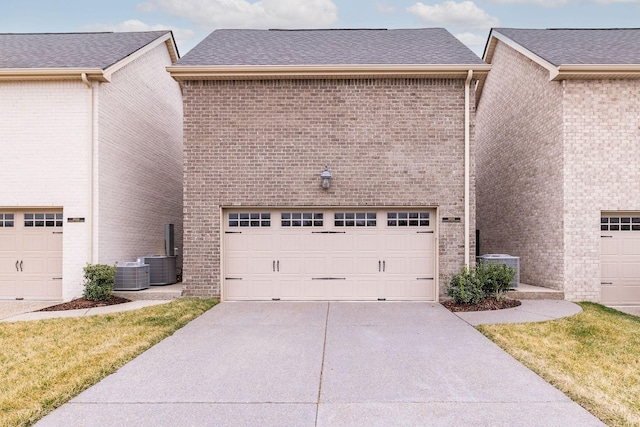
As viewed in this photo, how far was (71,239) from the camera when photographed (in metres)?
9.58

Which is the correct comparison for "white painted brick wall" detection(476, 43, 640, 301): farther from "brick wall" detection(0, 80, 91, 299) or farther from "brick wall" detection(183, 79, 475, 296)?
"brick wall" detection(0, 80, 91, 299)

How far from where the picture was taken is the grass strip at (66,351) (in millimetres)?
4094

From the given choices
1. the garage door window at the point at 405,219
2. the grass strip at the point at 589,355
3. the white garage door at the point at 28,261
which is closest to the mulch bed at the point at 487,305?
the grass strip at the point at 589,355

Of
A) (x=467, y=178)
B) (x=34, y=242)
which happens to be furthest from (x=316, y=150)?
(x=34, y=242)

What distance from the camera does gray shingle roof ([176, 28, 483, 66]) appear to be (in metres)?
9.91

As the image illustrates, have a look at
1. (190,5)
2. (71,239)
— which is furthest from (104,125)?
(190,5)

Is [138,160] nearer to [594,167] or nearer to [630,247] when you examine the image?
[594,167]

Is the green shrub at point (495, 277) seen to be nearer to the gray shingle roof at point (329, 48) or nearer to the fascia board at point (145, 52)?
the gray shingle roof at point (329, 48)

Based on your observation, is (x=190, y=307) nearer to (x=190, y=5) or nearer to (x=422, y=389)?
(x=422, y=389)

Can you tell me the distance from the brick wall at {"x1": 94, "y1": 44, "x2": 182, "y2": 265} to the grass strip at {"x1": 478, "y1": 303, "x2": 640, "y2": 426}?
877cm

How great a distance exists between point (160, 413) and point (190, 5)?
63373mm

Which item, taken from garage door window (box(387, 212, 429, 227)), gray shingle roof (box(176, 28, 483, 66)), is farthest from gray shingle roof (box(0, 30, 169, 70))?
garage door window (box(387, 212, 429, 227))

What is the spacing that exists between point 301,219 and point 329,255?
42.4 inches

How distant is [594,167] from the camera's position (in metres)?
9.46
